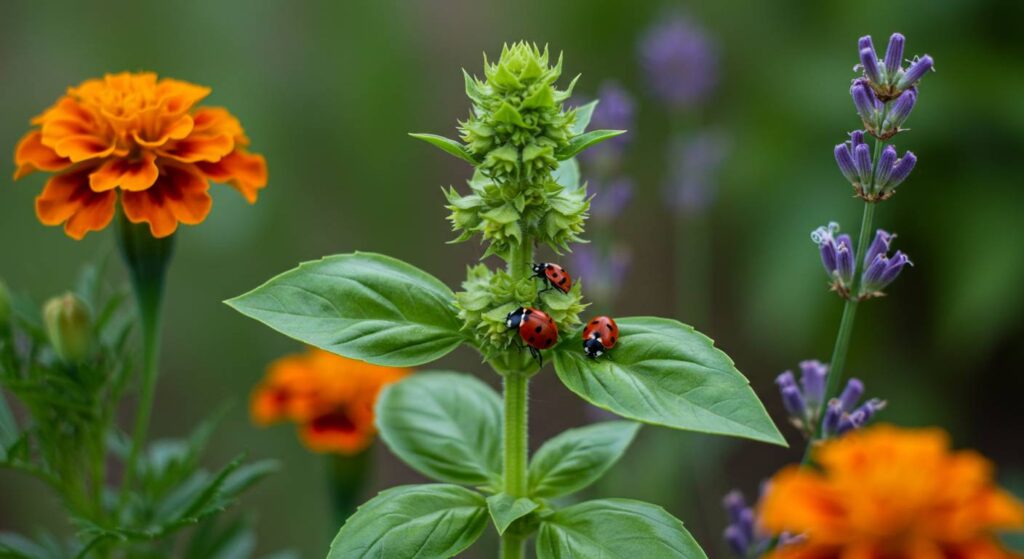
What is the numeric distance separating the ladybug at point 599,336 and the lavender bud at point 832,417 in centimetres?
18

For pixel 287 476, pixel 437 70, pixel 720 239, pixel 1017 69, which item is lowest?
pixel 287 476

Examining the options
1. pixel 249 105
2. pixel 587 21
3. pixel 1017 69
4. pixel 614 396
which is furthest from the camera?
pixel 587 21

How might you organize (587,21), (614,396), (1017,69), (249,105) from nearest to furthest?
1. (614,396)
2. (1017,69)
3. (249,105)
4. (587,21)

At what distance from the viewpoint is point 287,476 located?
2230mm

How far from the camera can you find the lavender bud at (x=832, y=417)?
77cm

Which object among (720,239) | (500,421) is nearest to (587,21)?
(720,239)

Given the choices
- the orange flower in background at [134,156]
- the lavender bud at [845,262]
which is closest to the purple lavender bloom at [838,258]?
the lavender bud at [845,262]

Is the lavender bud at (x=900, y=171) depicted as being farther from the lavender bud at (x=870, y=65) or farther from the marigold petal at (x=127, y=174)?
the marigold petal at (x=127, y=174)

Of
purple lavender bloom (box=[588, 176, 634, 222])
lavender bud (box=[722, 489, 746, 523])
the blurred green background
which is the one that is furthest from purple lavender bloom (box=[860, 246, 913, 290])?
the blurred green background

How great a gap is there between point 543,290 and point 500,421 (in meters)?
0.18

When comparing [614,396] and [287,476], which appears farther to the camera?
[287,476]

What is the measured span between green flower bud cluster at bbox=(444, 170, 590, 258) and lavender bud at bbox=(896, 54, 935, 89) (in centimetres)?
22

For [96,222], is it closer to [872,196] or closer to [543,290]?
[543,290]

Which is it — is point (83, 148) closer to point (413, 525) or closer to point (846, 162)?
point (413, 525)
